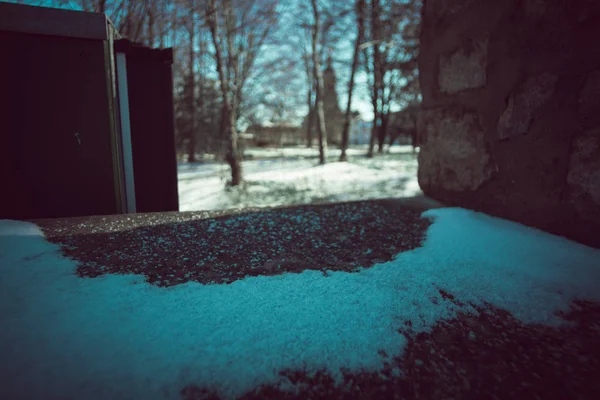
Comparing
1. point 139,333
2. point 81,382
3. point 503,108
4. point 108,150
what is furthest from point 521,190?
point 108,150

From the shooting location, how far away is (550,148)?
1.72 meters

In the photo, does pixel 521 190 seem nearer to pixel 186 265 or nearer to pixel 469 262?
pixel 469 262

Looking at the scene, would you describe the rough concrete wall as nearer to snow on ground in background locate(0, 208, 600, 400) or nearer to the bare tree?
snow on ground in background locate(0, 208, 600, 400)

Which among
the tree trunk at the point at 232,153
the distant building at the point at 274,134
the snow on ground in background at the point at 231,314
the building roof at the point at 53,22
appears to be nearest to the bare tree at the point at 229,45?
the tree trunk at the point at 232,153

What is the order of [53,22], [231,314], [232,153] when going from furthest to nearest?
[232,153]
[53,22]
[231,314]

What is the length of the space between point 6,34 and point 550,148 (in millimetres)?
3617

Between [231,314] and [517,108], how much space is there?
200 centimetres

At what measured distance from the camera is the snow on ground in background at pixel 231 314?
0.83 meters

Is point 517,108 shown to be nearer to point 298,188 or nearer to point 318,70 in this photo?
point 298,188

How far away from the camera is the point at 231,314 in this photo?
42.7 inches

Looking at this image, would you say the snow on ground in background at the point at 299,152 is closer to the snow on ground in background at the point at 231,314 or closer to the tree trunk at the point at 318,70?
the tree trunk at the point at 318,70

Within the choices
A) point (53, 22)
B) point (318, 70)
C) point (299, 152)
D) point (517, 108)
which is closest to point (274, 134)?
point (299, 152)

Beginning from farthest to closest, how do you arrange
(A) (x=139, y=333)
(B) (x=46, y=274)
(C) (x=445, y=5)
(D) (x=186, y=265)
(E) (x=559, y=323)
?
(C) (x=445, y=5) → (D) (x=186, y=265) → (B) (x=46, y=274) → (E) (x=559, y=323) → (A) (x=139, y=333)

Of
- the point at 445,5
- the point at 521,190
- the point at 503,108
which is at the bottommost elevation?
the point at 521,190
